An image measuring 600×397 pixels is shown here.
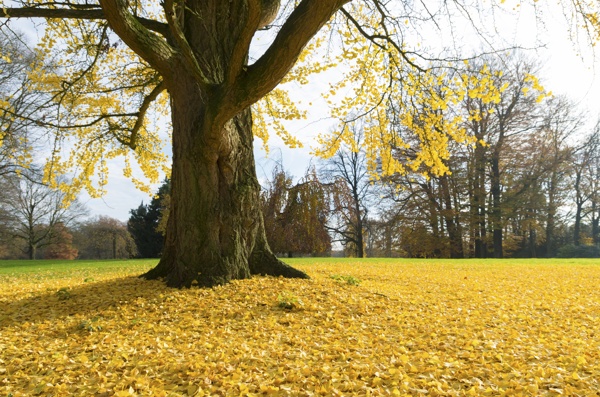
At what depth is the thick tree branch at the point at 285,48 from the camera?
3.57 m

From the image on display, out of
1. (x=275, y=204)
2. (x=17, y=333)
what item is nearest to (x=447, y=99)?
(x=17, y=333)

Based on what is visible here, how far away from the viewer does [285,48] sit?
12.1 feet

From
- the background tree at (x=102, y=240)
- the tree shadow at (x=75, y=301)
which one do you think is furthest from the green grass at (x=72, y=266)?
the background tree at (x=102, y=240)

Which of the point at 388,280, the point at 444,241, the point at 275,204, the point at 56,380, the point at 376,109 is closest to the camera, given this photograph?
the point at 56,380

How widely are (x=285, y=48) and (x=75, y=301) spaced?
3.69 meters

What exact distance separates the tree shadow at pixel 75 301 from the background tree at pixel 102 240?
2964 cm

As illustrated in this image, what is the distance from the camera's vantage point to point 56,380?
2.37 meters

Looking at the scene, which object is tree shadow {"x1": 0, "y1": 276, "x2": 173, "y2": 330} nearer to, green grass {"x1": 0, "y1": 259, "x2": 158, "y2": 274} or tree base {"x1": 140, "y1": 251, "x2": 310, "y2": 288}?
tree base {"x1": 140, "y1": 251, "x2": 310, "y2": 288}

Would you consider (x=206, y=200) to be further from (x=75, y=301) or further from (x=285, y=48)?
(x=285, y=48)

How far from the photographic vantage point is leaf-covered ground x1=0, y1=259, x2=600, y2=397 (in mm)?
2328

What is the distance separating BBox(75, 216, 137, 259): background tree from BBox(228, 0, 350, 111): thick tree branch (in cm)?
3166

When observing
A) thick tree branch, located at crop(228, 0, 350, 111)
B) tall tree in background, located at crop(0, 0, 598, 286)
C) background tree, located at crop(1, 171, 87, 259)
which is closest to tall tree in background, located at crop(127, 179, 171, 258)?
background tree, located at crop(1, 171, 87, 259)

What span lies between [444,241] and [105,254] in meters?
30.6

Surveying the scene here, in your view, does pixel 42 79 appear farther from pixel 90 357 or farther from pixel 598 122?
pixel 598 122
